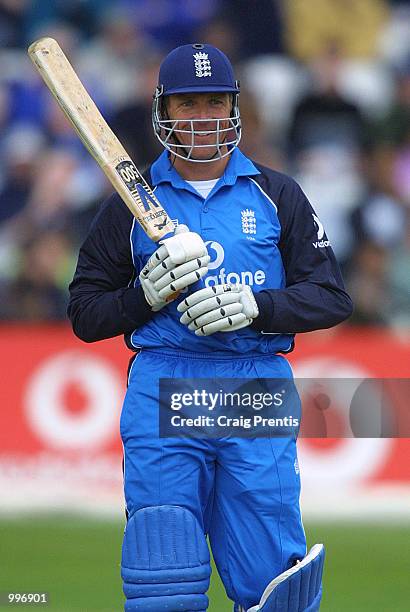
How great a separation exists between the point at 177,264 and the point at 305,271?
1.56 ft

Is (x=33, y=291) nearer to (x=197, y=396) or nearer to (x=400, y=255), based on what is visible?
(x=400, y=255)

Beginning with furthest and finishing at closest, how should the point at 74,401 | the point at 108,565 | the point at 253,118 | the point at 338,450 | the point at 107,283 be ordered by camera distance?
the point at 253,118 → the point at 74,401 → the point at 338,450 → the point at 108,565 → the point at 107,283

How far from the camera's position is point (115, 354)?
681cm

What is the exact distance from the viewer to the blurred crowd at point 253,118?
7.96 meters

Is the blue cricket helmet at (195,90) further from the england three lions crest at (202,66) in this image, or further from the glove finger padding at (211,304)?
the glove finger padding at (211,304)

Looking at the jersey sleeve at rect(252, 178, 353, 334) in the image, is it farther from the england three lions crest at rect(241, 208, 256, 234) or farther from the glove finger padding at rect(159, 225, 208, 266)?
the glove finger padding at rect(159, 225, 208, 266)

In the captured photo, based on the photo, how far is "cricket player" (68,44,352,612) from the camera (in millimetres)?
3637

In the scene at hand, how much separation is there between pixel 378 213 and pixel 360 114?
2.31 feet

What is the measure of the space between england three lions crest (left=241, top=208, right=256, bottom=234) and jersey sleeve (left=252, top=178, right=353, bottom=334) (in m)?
0.10

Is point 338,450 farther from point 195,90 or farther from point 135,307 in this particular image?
point 195,90

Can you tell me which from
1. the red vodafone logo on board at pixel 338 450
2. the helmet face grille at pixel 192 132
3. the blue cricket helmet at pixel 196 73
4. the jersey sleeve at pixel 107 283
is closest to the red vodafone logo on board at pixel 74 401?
the red vodafone logo on board at pixel 338 450

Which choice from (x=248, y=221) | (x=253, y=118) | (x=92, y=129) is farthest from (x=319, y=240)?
(x=253, y=118)

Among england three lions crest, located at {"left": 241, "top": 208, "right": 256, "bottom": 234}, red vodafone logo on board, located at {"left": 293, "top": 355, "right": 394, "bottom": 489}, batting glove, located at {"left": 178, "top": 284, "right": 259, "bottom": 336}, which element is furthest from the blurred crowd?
batting glove, located at {"left": 178, "top": 284, "right": 259, "bottom": 336}

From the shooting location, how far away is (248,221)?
3.77 meters
